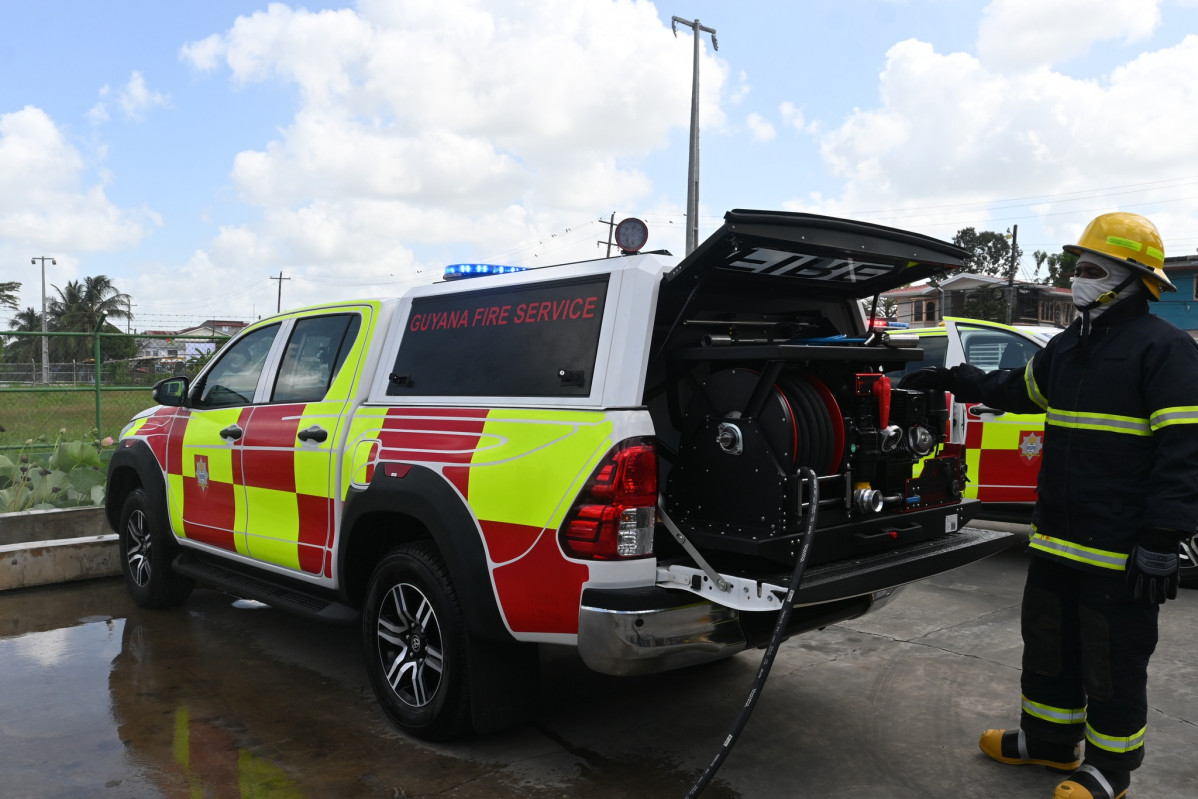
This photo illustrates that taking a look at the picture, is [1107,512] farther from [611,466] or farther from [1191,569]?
[1191,569]

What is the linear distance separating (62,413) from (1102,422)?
10799 millimetres

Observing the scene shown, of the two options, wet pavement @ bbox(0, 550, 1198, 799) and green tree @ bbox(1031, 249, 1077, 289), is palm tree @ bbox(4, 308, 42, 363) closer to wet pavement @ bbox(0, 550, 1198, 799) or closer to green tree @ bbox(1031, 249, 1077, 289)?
wet pavement @ bbox(0, 550, 1198, 799)

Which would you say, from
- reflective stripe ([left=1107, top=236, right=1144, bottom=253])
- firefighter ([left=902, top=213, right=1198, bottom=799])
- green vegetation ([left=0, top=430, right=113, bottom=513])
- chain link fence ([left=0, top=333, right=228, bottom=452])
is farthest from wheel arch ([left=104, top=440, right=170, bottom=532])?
reflective stripe ([left=1107, top=236, right=1144, bottom=253])

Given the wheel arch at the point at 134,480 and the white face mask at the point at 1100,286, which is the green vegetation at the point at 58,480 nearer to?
the wheel arch at the point at 134,480

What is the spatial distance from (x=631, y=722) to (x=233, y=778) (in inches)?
63.6

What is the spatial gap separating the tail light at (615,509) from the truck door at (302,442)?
61.3 inches

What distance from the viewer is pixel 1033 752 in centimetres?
370

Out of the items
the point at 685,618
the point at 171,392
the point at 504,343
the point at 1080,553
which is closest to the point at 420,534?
the point at 504,343

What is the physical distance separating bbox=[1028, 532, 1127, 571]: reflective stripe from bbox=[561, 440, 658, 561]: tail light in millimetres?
1530

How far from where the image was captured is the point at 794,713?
4293mm

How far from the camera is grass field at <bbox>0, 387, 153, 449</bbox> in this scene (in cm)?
1044

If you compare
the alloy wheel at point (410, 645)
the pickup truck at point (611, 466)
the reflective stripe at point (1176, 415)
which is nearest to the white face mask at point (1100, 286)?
the reflective stripe at point (1176, 415)

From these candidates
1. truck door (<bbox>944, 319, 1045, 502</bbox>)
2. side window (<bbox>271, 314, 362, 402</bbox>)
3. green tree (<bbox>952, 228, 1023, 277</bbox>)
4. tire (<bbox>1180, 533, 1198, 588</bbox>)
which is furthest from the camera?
green tree (<bbox>952, 228, 1023, 277</bbox>)

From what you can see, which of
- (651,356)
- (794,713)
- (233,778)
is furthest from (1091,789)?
(233,778)
